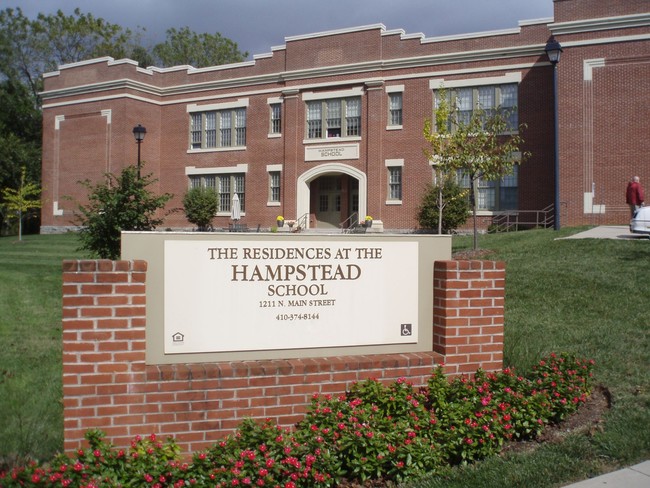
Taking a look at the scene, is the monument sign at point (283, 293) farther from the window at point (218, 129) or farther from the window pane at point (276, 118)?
the window at point (218, 129)

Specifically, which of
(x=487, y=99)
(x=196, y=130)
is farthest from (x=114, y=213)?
(x=196, y=130)

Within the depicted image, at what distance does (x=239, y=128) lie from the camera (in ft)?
114

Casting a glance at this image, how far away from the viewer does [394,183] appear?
30672 mm

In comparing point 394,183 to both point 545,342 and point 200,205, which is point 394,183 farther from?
point 545,342

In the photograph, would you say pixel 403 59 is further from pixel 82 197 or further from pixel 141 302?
pixel 141 302

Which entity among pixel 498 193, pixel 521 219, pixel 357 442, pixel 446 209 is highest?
pixel 498 193

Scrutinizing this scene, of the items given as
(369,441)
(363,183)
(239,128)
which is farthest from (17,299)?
(239,128)

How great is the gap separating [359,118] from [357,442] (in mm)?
27822

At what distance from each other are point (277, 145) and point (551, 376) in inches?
1122

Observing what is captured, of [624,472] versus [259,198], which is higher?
[259,198]

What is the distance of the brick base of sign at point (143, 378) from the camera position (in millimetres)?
4660

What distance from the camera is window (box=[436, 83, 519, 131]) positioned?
2823 cm

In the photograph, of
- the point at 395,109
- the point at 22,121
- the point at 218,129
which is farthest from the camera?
the point at 22,121

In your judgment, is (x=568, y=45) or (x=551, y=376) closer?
(x=551, y=376)
